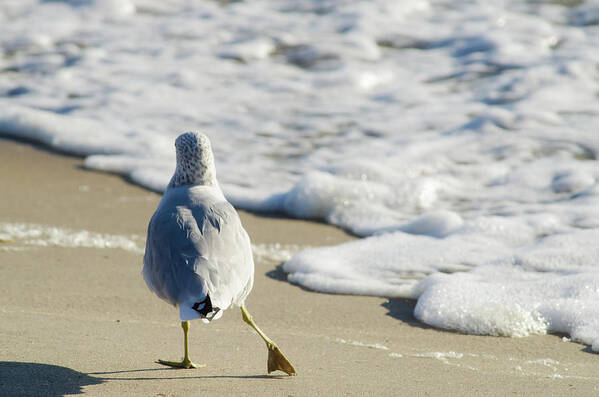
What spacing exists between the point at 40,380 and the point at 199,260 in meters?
0.67

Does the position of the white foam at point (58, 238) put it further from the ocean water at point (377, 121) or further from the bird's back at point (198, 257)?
the bird's back at point (198, 257)

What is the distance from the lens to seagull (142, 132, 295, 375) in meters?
2.50

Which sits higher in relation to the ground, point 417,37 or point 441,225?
point 417,37

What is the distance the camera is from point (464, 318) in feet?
12.1

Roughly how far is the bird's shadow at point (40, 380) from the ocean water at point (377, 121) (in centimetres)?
186

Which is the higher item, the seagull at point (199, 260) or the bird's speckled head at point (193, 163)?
the bird's speckled head at point (193, 163)

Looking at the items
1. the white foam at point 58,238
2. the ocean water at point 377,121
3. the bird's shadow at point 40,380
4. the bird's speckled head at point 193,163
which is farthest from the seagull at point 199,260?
the white foam at point 58,238

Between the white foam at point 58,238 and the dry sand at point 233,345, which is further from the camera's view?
the white foam at point 58,238

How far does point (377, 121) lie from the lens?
793cm

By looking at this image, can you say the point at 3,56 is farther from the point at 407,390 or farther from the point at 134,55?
the point at 407,390

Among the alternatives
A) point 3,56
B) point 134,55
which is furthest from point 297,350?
point 3,56

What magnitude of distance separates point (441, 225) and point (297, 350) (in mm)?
2309

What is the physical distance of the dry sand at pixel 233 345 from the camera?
8.82 feet

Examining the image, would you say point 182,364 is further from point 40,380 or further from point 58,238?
point 58,238
